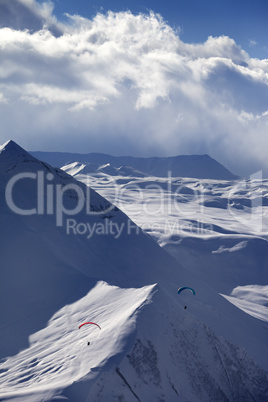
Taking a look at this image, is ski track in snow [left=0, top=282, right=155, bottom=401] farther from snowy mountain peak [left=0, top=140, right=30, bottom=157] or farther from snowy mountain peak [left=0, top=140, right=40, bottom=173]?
snowy mountain peak [left=0, top=140, right=30, bottom=157]

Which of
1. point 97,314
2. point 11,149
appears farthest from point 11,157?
point 97,314

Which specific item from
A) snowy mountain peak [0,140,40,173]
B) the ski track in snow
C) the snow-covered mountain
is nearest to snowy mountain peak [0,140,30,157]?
snowy mountain peak [0,140,40,173]

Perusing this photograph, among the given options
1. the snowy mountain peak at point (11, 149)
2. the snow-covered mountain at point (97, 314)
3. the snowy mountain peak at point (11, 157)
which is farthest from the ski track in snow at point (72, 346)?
the snowy mountain peak at point (11, 149)

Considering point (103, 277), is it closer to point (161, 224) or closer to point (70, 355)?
point (70, 355)

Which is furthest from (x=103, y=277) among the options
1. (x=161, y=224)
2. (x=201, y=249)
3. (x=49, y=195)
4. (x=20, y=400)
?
(x=161, y=224)

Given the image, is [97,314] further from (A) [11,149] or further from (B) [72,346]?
(A) [11,149]

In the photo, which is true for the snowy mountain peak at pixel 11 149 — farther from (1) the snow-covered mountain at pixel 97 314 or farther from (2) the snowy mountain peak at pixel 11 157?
(1) the snow-covered mountain at pixel 97 314
